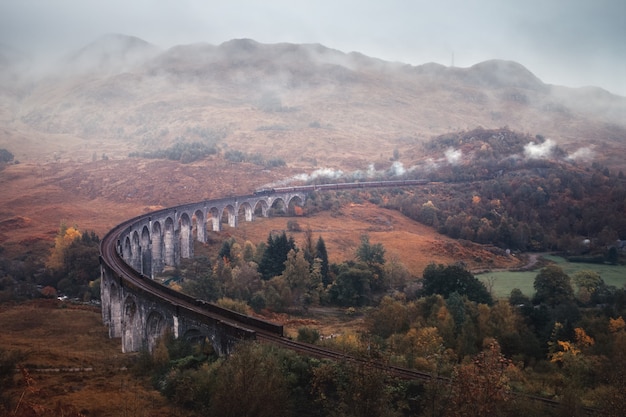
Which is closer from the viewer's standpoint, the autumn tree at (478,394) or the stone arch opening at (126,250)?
the autumn tree at (478,394)

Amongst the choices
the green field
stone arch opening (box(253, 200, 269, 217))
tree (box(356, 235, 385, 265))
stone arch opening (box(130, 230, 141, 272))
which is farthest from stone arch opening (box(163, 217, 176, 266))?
the green field

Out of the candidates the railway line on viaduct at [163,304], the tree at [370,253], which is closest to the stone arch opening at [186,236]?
the railway line on viaduct at [163,304]

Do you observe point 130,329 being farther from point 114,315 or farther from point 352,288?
point 352,288

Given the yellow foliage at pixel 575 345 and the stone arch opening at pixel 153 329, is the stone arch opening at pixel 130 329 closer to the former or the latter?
the stone arch opening at pixel 153 329

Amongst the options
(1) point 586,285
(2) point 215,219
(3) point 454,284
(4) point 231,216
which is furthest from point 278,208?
(1) point 586,285

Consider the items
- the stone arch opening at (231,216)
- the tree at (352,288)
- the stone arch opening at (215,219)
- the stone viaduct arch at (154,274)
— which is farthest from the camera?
the stone arch opening at (231,216)

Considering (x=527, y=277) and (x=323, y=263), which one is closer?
(x=323, y=263)
